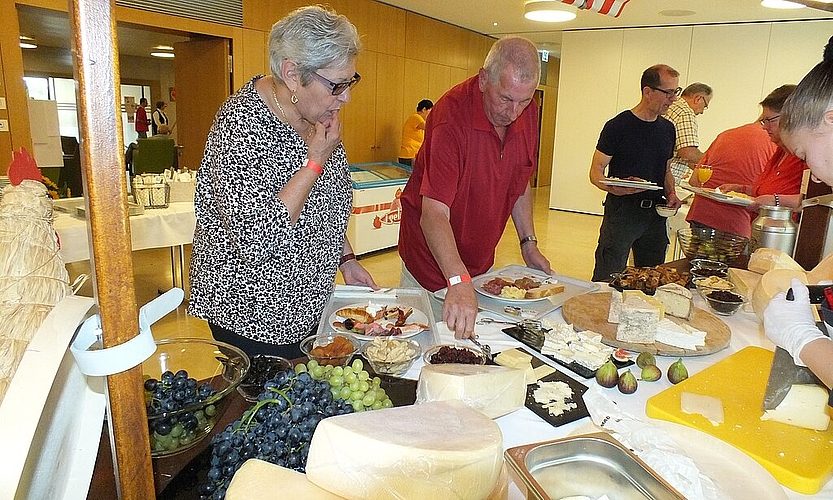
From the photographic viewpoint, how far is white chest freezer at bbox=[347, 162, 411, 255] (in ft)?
19.8

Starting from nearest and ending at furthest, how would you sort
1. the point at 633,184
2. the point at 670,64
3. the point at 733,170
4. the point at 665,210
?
1. the point at 665,210
2. the point at 633,184
3. the point at 733,170
4. the point at 670,64

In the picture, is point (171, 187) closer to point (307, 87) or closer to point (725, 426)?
point (307, 87)

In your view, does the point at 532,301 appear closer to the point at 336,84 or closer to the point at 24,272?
the point at 336,84

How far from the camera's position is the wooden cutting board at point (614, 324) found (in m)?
1.54

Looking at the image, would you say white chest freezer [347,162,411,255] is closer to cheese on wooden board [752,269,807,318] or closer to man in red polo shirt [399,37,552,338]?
man in red polo shirt [399,37,552,338]

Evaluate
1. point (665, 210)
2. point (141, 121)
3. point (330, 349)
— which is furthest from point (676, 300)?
point (141, 121)

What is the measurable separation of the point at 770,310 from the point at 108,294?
51.5 inches

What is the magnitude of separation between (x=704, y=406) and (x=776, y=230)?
5.70 ft

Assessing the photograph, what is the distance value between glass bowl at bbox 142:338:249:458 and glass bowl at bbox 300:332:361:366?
19cm

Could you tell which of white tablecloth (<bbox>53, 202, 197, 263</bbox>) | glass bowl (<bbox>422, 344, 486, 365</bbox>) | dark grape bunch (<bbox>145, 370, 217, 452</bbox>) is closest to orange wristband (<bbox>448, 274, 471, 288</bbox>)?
glass bowl (<bbox>422, 344, 486, 365</bbox>)

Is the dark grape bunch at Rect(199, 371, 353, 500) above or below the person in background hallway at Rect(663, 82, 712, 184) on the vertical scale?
below

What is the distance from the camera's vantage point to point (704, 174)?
12.9 feet

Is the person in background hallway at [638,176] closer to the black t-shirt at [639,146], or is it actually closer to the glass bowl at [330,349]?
the black t-shirt at [639,146]

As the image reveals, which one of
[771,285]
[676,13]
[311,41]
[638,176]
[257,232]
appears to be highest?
[676,13]
